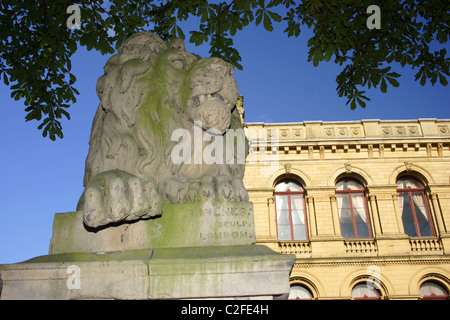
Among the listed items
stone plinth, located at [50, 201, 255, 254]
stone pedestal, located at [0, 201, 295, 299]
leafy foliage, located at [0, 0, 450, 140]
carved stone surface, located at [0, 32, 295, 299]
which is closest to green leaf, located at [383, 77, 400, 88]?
leafy foliage, located at [0, 0, 450, 140]

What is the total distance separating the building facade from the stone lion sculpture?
12986 millimetres

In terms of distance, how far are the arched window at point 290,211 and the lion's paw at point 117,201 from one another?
46.5ft

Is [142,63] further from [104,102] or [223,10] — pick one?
[223,10]

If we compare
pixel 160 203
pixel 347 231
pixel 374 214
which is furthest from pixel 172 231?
pixel 374 214

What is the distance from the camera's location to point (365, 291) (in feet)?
48.4

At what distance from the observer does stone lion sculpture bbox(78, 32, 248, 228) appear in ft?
8.48

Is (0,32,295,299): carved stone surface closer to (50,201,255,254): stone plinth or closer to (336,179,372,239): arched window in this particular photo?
(50,201,255,254): stone plinth

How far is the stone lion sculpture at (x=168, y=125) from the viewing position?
2.59 m

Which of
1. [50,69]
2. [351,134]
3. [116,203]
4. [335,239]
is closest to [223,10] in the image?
[50,69]

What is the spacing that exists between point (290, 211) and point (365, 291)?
4357 mm
